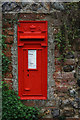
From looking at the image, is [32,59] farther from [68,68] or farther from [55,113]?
[55,113]

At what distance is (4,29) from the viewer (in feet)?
15.3

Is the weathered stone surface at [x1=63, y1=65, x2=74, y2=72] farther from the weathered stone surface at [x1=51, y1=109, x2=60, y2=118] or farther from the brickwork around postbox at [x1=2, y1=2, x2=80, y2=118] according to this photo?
the weathered stone surface at [x1=51, y1=109, x2=60, y2=118]

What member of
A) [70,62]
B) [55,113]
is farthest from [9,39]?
[55,113]

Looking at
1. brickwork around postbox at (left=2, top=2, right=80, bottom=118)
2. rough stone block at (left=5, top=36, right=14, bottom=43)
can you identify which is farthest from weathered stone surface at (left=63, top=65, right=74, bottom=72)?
rough stone block at (left=5, top=36, right=14, bottom=43)

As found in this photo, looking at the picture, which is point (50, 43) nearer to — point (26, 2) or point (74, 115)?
point (26, 2)

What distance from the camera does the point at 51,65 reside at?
4.70 m

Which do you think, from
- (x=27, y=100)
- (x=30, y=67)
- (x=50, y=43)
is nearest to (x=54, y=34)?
(x=50, y=43)

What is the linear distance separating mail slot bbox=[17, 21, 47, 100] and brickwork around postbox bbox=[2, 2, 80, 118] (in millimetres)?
111

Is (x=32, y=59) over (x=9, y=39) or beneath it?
beneath

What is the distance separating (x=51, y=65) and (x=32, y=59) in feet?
1.71

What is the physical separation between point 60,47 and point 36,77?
1.00 meters

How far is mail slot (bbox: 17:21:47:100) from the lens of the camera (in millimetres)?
4594

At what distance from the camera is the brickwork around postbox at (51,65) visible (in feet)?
15.2

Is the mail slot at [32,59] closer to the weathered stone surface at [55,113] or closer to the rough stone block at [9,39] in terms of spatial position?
the rough stone block at [9,39]
